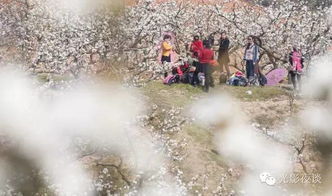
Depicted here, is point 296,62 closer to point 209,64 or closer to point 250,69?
point 250,69

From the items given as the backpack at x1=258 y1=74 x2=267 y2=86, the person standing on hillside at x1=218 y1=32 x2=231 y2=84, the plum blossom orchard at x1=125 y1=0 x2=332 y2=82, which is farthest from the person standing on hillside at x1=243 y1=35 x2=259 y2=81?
the plum blossom orchard at x1=125 y1=0 x2=332 y2=82

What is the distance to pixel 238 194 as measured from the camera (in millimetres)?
11914

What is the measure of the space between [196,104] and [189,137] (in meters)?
1.76

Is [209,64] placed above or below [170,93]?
above

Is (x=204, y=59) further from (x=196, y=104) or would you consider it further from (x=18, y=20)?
(x=18, y=20)

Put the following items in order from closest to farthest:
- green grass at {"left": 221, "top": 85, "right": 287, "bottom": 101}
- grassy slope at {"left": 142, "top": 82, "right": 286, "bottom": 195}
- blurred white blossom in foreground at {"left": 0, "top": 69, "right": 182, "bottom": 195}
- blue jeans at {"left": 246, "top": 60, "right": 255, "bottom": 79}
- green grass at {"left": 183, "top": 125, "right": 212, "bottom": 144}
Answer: blurred white blossom in foreground at {"left": 0, "top": 69, "right": 182, "bottom": 195}, grassy slope at {"left": 142, "top": 82, "right": 286, "bottom": 195}, green grass at {"left": 183, "top": 125, "right": 212, "bottom": 144}, green grass at {"left": 221, "top": 85, "right": 287, "bottom": 101}, blue jeans at {"left": 246, "top": 60, "right": 255, "bottom": 79}

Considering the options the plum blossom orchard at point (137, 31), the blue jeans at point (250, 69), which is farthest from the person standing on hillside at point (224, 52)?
the plum blossom orchard at point (137, 31)

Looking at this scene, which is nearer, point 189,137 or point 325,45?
point 189,137

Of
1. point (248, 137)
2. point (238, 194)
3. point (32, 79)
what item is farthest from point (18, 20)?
point (238, 194)

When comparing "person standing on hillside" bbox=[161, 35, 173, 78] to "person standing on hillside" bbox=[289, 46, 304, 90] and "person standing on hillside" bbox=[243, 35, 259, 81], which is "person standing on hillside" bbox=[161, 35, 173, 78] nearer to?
"person standing on hillside" bbox=[243, 35, 259, 81]

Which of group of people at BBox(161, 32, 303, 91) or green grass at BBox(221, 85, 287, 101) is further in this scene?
green grass at BBox(221, 85, 287, 101)

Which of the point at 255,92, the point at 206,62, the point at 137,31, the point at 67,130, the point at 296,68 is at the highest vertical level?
the point at 137,31

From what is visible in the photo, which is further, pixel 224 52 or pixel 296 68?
pixel 224 52

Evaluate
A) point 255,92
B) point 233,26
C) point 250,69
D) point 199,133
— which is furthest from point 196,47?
point 233,26
